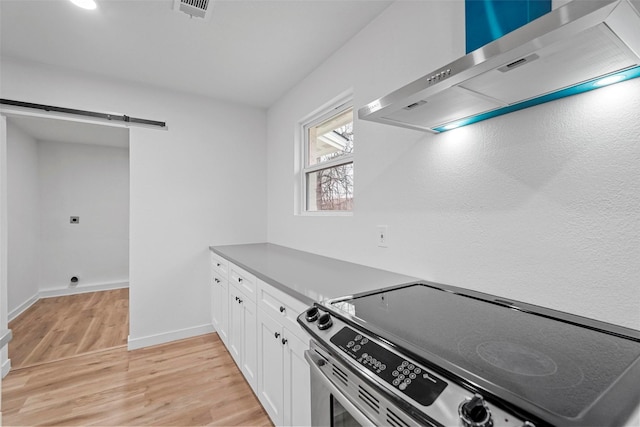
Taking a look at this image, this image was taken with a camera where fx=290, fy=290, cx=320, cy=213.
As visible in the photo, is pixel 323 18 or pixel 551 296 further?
pixel 323 18

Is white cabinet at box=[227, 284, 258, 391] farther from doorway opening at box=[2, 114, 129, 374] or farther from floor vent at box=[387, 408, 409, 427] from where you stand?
doorway opening at box=[2, 114, 129, 374]

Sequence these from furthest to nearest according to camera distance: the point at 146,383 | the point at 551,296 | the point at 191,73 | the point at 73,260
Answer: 1. the point at 73,260
2. the point at 191,73
3. the point at 146,383
4. the point at 551,296

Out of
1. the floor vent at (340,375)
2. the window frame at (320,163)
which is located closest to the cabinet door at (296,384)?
the floor vent at (340,375)

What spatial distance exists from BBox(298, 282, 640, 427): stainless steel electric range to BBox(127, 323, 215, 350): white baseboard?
226cm

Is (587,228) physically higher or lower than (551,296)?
higher

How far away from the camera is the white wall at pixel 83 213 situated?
4.16 meters

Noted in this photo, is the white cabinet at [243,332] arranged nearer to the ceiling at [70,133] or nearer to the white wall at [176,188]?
the white wall at [176,188]

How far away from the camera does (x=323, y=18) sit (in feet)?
5.98

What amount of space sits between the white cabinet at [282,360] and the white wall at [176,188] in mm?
1526

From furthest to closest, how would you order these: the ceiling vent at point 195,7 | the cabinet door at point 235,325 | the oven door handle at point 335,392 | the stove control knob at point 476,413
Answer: the cabinet door at point 235,325 → the ceiling vent at point 195,7 → the oven door handle at point 335,392 → the stove control knob at point 476,413

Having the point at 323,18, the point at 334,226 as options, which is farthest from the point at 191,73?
the point at 334,226

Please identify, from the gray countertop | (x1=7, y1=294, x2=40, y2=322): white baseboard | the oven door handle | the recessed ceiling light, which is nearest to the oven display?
the oven door handle

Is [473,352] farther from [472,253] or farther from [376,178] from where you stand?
[376,178]

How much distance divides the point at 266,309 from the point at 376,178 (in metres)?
1.01
